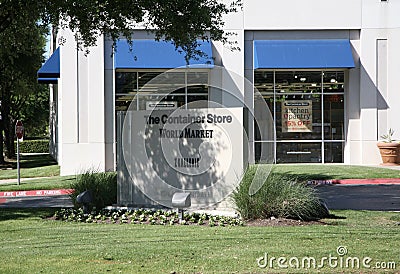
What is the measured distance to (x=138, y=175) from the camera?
14070 millimetres

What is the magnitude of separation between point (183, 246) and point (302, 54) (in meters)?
17.6

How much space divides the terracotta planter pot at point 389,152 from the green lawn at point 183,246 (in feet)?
45.4

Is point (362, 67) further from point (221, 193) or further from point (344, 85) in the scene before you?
point (221, 193)

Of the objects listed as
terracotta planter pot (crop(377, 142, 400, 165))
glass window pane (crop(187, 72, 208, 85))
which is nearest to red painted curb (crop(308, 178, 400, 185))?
terracotta planter pot (crop(377, 142, 400, 165))

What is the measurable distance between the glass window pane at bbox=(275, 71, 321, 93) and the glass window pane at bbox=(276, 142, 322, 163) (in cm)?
222

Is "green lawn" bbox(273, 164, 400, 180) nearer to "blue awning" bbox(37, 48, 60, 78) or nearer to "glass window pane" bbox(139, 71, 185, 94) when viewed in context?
"glass window pane" bbox(139, 71, 185, 94)

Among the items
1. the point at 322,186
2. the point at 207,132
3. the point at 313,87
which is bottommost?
the point at 322,186

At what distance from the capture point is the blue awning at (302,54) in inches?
995

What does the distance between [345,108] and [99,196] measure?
50.6 feet

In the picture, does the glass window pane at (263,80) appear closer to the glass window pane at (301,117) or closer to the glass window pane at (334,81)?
the glass window pane at (301,117)

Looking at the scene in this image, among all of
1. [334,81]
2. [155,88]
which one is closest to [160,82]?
[155,88]

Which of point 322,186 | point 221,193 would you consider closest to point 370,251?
Answer: point 221,193

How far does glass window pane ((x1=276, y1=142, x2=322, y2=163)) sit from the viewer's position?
27031 millimetres

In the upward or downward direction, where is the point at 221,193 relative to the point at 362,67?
downward
